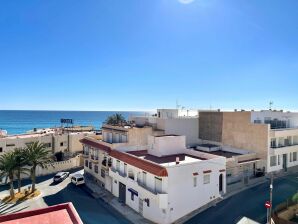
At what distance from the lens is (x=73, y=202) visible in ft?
122

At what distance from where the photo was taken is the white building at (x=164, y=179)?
28906 mm

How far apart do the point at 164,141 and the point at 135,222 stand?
39.8ft

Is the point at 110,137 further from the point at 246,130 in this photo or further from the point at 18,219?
the point at 18,219

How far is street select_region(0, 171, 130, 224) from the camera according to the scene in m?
32.1

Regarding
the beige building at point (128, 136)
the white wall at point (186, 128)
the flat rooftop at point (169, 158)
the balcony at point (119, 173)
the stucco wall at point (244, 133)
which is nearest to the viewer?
the flat rooftop at point (169, 158)

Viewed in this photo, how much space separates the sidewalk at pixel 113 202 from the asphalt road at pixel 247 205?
20.5ft

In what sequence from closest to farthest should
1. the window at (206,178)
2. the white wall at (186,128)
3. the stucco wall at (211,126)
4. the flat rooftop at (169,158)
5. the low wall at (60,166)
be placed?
1. the window at (206,178)
2. the flat rooftop at (169,158)
3. the white wall at (186,128)
4. the stucco wall at (211,126)
5. the low wall at (60,166)

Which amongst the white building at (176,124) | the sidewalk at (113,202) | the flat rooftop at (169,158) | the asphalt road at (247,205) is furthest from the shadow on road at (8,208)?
the white building at (176,124)

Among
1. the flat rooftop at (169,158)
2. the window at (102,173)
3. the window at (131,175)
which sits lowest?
the window at (102,173)

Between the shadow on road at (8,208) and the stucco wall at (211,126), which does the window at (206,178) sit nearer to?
the stucco wall at (211,126)

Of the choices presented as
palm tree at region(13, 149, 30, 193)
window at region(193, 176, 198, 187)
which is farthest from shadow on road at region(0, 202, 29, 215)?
window at region(193, 176, 198, 187)

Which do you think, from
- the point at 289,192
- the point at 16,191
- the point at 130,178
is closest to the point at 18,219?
the point at 130,178

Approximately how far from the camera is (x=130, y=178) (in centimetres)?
3450

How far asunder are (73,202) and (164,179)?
15.8 metres
